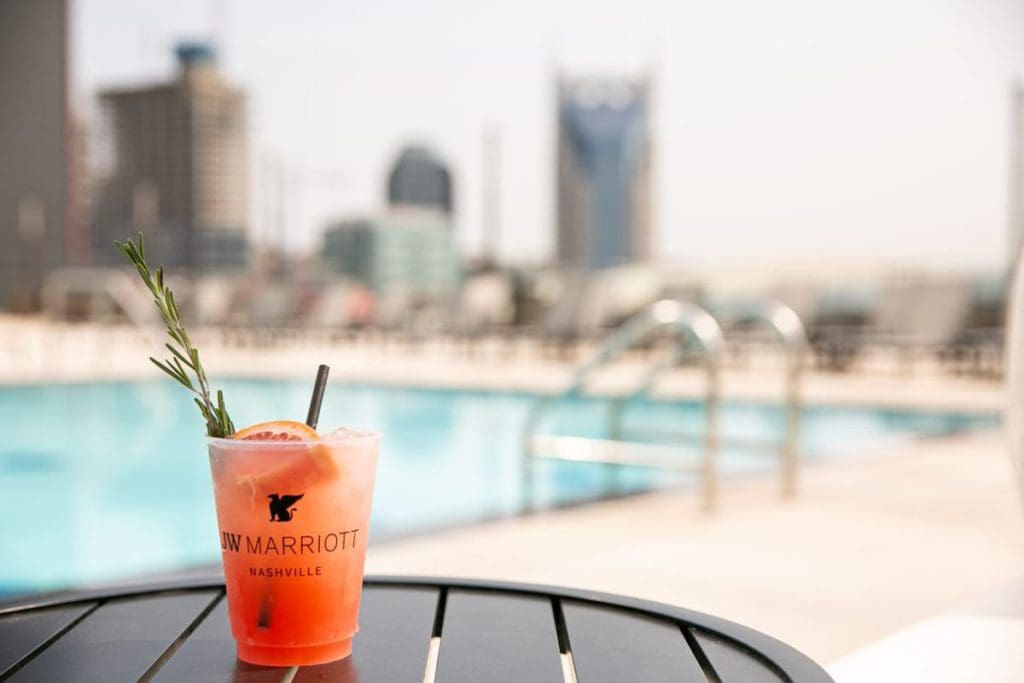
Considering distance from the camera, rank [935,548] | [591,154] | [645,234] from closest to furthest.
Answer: [935,548], [591,154], [645,234]

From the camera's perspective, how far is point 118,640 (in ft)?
2.39

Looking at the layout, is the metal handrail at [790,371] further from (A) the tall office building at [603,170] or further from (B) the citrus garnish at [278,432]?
(A) the tall office building at [603,170]

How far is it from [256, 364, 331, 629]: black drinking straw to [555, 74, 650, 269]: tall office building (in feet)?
80.4

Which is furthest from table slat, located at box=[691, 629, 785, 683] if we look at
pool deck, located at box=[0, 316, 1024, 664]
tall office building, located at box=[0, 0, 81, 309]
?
tall office building, located at box=[0, 0, 81, 309]

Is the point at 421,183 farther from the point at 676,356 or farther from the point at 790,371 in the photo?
the point at 790,371

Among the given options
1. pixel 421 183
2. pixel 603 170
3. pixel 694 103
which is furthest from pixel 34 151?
pixel 421 183

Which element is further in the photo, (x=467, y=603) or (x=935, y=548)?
(x=935, y=548)

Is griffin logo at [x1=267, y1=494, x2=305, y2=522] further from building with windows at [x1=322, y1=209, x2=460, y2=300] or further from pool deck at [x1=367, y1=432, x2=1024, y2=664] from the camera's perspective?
building with windows at [x1=322, y1=209, x2=460, y2=300]

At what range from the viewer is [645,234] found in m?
38.3

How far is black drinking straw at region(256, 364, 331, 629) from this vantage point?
69 cm

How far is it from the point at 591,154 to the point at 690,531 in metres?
28.4

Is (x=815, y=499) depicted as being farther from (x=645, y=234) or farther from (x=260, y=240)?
(x=645, y=234)

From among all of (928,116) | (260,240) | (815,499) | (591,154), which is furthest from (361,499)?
(591,154)

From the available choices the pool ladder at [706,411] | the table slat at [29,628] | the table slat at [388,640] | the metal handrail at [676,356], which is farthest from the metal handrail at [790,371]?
the table slat at [29,628]
